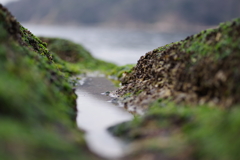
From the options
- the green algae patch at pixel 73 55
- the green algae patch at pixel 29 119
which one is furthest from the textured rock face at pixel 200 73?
the green algae patch at pixel 73 55

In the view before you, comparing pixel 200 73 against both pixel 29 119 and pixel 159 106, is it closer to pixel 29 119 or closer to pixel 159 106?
pixel 159 106

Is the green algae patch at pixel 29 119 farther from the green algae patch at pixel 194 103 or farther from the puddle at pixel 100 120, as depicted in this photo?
the green algae patch at pixel 194 103

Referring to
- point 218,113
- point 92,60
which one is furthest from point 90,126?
point 92,60

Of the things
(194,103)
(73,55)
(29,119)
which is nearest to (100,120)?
(194,103)

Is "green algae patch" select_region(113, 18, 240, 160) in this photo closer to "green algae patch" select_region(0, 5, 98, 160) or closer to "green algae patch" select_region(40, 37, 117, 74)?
"green algae patch" select_region(0, 5, 98, 160)

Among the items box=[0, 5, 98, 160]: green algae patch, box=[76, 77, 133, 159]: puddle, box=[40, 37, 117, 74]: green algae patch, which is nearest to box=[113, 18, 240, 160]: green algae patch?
box=[76, 77, 133, 159]: puddle

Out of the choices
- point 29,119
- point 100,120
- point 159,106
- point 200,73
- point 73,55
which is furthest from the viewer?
point 73,55
